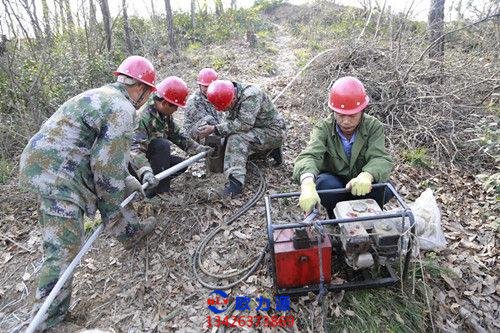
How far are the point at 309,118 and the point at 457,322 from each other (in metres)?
4.47

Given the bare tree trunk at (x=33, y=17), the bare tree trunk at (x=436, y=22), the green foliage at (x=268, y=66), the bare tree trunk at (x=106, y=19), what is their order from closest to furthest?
the bare tree trunk at (x=33, y=17) → the bare tree trunk at (x=436, y=22) → the bare tree trunk at (x=106, y=19) → the green foliage at (x=268, y=66)

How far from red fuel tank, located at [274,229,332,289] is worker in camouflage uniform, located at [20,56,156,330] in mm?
1497

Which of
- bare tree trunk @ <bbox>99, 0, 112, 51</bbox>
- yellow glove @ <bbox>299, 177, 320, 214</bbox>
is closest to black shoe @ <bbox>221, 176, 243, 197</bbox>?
yellow glove @ <bbox>299, 177, 320, 214</bbox>

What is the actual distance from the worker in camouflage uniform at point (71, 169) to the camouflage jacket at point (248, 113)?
1.82 m

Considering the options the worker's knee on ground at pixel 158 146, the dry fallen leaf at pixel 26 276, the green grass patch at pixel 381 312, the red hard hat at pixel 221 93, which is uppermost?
the red hard hat at pixel 221 93

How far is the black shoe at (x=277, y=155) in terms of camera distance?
5284 millimetres

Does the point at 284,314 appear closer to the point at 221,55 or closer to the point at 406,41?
the point at 406,41

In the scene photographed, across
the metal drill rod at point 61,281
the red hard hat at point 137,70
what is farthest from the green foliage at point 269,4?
the metal drill rod at point 61,281

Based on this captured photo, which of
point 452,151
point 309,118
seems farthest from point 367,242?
point 309,118

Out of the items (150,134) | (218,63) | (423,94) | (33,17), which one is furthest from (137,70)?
(218,63)

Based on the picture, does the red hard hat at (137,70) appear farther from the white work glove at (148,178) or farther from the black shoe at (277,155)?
the black shoe at (277,155)

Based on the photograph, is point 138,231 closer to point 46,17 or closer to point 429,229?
point 429,229

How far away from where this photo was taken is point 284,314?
296 cm

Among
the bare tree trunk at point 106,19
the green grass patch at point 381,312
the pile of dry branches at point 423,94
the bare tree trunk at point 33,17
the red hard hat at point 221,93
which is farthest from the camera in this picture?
the bare tree trunk at point 106,19
